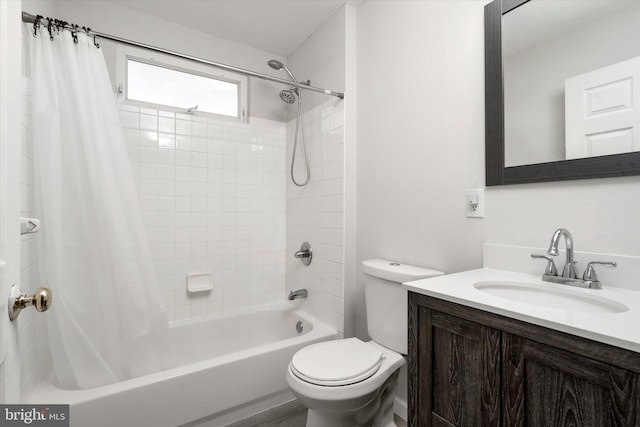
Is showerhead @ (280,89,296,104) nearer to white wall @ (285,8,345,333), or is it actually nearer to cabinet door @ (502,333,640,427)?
white wall @ (285,8,345,333)

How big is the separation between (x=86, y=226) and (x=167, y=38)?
150cm

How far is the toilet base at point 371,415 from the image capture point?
1336 mm

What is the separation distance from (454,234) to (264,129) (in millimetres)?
1717

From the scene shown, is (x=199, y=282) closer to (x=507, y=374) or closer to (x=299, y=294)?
(x=299, y=294)

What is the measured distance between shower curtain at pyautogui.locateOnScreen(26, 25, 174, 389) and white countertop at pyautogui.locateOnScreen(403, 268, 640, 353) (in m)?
1.27

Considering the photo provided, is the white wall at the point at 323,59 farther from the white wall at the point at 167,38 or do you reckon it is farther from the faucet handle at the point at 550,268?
the faucet handle at the point at 550,268

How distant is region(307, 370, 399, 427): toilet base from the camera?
134cm

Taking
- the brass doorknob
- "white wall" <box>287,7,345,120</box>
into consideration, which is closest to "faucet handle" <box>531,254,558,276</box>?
the brass doorknob

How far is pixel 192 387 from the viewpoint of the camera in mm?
1409

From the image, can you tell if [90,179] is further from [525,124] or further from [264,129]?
[525,124]

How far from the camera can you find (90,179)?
1318 mm

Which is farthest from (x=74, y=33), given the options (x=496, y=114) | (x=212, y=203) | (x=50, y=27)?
(x=496, y=114)

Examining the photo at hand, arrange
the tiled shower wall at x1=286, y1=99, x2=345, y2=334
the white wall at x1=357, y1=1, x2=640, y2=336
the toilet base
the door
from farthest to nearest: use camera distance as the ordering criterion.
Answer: the tiled shower wall at x1=286, y1=99, x2=345, y2=334, the toilet base, the white wall at x1=357, y1=1, x2=640, y2=336, the door

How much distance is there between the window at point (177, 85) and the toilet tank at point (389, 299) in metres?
1.66
